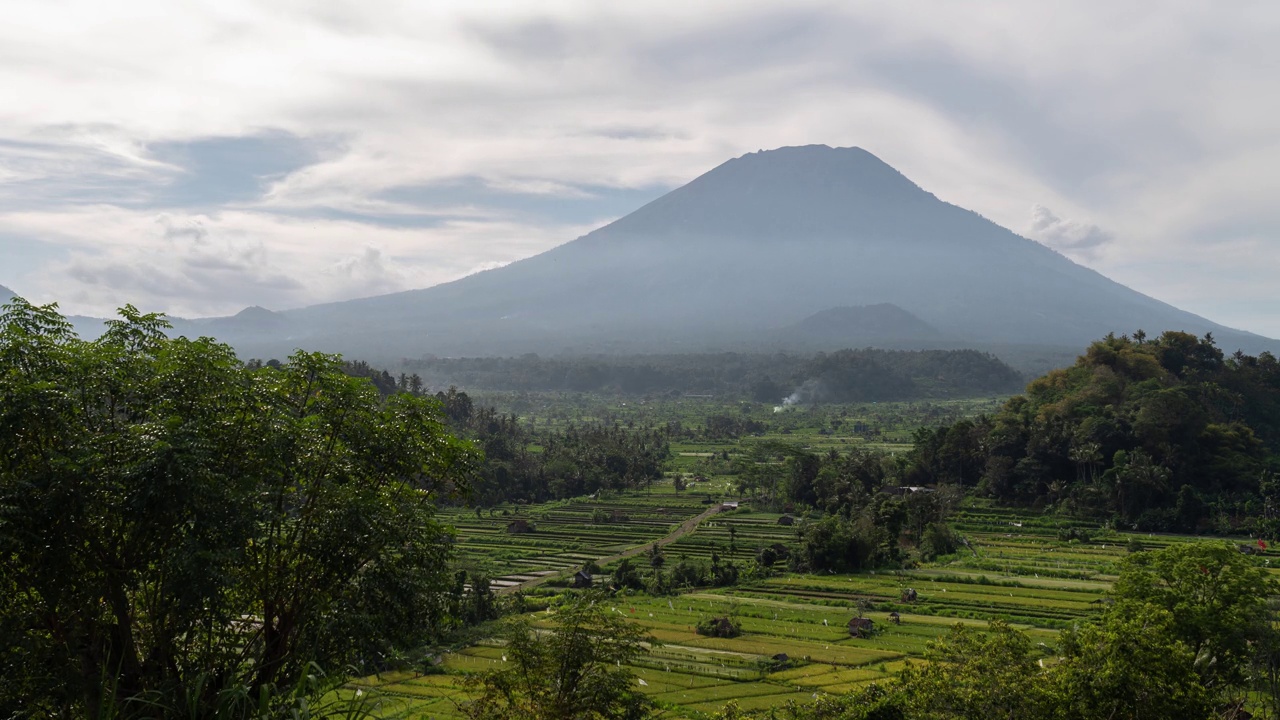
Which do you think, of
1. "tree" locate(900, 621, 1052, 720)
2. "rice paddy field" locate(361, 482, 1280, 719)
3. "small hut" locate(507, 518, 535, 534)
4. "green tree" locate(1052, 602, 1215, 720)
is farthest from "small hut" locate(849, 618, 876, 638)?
"small hut" locate(507, 518, 535, 534)

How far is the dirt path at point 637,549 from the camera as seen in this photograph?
2968cm

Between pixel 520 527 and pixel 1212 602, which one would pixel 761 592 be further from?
pixel 1212 602

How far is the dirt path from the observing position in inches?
Answer: 1169

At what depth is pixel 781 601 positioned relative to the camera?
2825 cm

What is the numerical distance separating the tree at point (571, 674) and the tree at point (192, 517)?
297 cm

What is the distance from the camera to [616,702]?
1172cm

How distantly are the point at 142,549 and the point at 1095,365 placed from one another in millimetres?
54429

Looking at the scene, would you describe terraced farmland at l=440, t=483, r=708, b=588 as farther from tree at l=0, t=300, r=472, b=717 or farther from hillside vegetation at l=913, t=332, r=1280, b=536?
tree at l=0, t=300, r=472, b=717

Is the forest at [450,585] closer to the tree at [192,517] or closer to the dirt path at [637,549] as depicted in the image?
the tree at [192,517]

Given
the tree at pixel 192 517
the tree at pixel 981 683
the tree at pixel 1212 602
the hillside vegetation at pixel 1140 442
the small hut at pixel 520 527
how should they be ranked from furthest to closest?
the small hut at pixel 520 527
the hillside vegetation at pixel 1140 442
the tree at pixel 1212 602
the tree at pixel 981 683
the tree at pixel 192 517

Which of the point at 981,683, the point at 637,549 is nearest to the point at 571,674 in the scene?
the point at 981,683

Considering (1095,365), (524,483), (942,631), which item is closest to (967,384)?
(1095,365)

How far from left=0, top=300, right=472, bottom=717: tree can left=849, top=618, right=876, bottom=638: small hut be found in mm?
17741

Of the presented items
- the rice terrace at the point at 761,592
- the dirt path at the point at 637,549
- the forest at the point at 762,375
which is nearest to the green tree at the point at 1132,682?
the rice terrace at the point at 761,592
